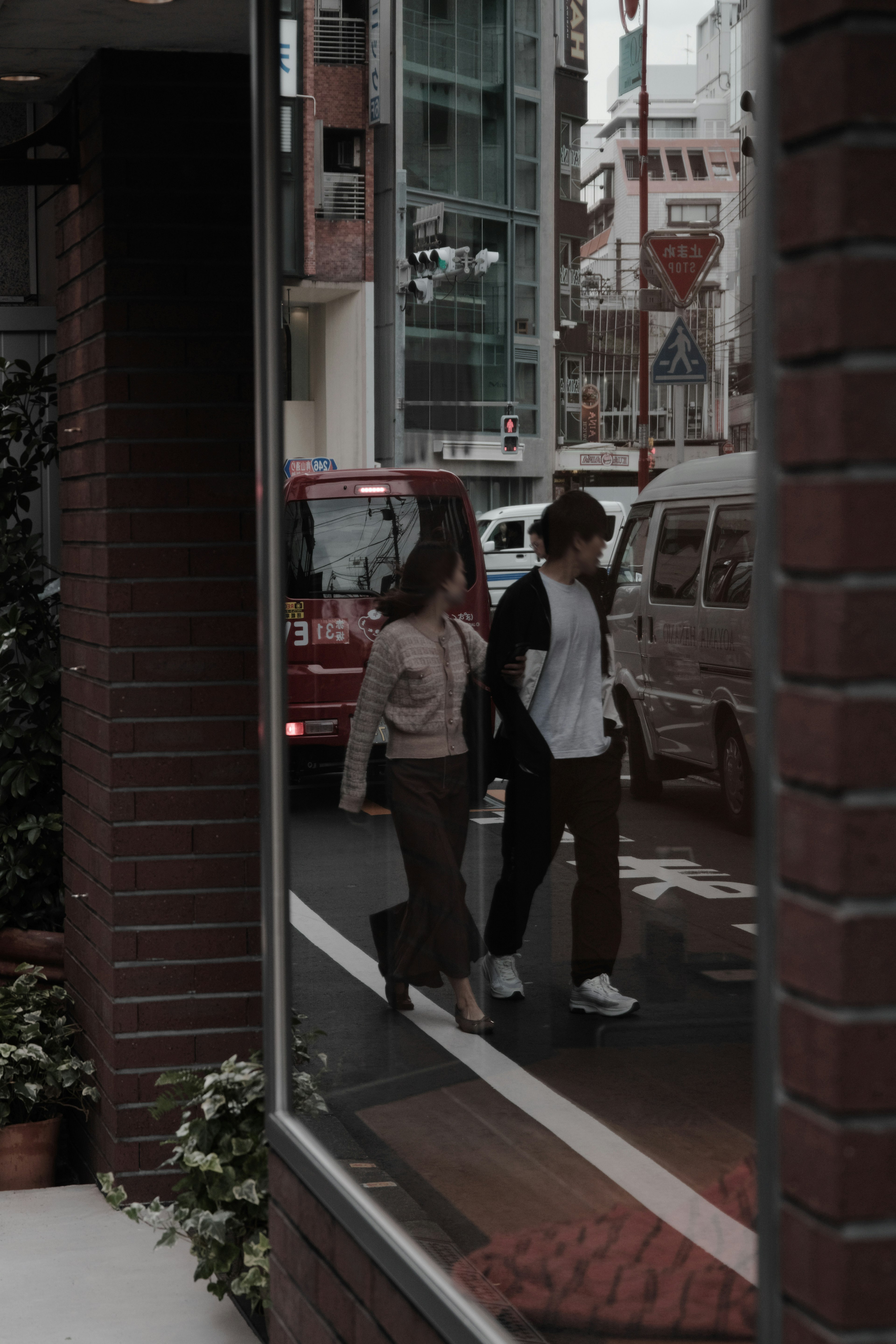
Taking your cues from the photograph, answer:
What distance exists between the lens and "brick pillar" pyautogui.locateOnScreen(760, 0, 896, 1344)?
113 centimetres

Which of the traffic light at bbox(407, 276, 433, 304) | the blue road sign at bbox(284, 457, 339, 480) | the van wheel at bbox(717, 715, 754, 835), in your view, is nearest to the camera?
the van wheel at bbox(717, 715, 754, 835)

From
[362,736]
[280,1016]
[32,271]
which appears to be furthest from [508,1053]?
[32,271]

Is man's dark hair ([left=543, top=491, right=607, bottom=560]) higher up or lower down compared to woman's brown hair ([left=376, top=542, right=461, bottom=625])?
higher up

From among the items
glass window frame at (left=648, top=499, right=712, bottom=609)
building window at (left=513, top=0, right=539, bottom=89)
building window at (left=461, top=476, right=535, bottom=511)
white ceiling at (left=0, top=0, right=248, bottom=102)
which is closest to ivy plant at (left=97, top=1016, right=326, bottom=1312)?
building window at (left=461, top=476, right=535, bottom=511)

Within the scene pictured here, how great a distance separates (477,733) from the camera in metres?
3.32

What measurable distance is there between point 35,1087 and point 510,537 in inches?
95.5

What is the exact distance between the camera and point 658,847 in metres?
2.16

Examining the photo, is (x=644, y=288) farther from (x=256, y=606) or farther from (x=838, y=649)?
(x=256, y=606)

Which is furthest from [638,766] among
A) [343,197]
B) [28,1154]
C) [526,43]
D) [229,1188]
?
[28,1154]

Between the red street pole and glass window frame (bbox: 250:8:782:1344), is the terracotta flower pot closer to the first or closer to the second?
glass window frame (bbox: 250:8:782:1344)

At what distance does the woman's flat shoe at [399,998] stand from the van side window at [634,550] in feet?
4.18

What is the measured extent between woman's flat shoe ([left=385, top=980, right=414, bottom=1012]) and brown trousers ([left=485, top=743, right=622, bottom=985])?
1.27 feet

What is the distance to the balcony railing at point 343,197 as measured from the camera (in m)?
3.59

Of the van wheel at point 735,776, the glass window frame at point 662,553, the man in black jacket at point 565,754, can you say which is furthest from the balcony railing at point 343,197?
the van wheel at point 735,776
